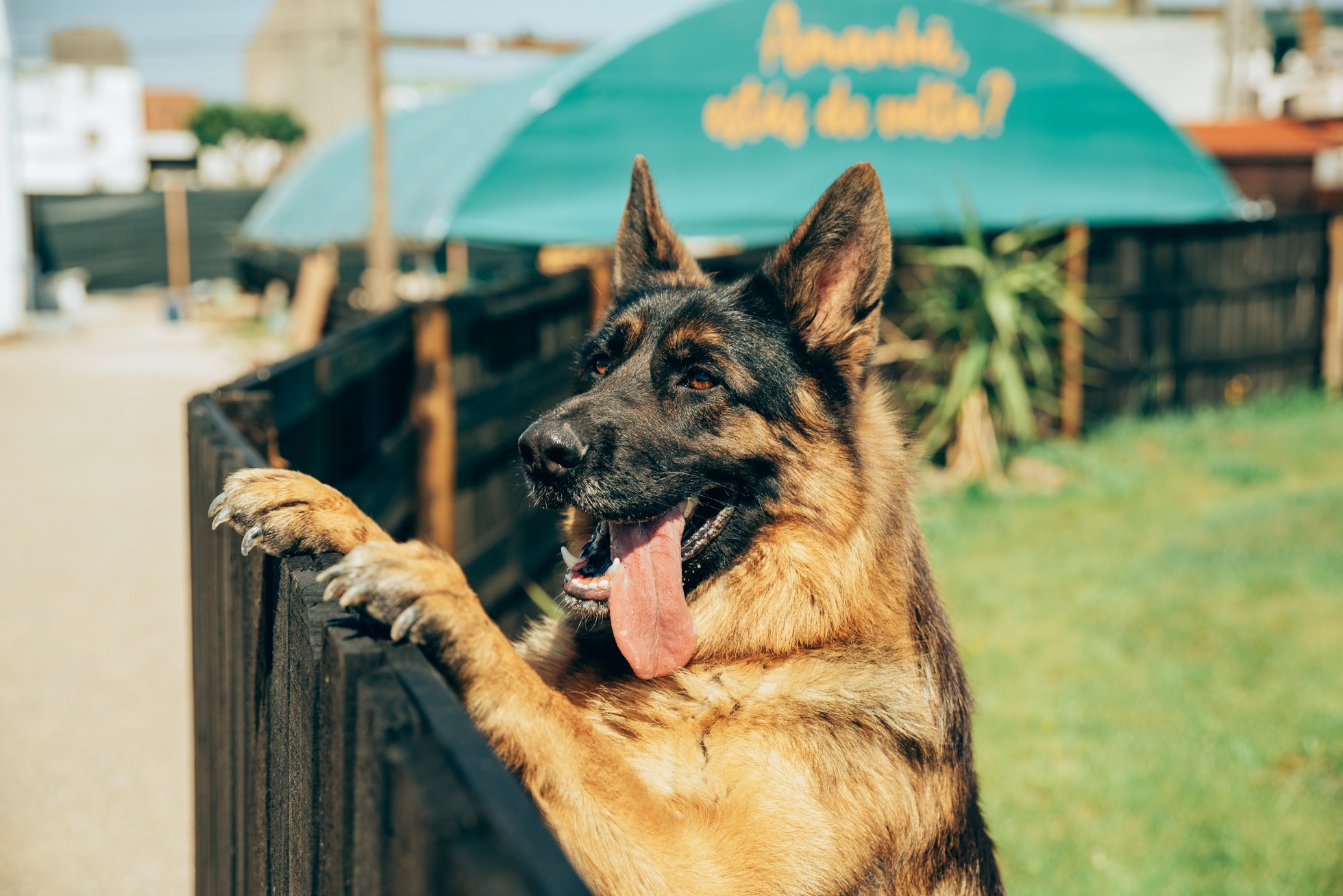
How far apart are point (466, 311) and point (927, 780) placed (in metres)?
3.54

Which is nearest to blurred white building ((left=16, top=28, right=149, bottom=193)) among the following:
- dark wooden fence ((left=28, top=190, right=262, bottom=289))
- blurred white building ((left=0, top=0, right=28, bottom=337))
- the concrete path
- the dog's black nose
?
dark wooden fence ((left=28, top=190, right=262, bottom=289))

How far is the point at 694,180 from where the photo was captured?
12094 millimetres

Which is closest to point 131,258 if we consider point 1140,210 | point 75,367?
point 75,367

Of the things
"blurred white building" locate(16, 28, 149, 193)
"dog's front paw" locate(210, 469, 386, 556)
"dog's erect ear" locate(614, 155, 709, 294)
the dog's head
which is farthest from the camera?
"blurred white building" locate(16, 28, 149, 193)

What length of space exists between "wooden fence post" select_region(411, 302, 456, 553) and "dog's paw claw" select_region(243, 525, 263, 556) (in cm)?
295

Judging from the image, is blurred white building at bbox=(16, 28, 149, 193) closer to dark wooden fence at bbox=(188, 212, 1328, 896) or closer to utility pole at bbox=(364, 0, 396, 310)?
utility pole at bbox=(364, 0, 396, 310)

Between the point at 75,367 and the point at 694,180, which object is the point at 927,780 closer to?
the point at 694,180

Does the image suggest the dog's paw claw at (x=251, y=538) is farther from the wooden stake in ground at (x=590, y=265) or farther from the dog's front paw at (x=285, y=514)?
the wooden stake in ground at (x=590, y=265)

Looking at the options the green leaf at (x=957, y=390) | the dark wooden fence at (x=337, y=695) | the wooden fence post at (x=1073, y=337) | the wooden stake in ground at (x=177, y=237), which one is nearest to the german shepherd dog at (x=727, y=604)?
the dark wooden fence at (x=337, y=695)

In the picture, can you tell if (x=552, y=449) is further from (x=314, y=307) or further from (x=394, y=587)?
(x=314, y=307)

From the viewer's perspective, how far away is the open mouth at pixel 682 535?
8.49 feet

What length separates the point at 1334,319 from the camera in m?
12.4

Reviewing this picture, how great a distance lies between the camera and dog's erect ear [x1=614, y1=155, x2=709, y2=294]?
3318mm

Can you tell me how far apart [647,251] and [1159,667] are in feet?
12.6
